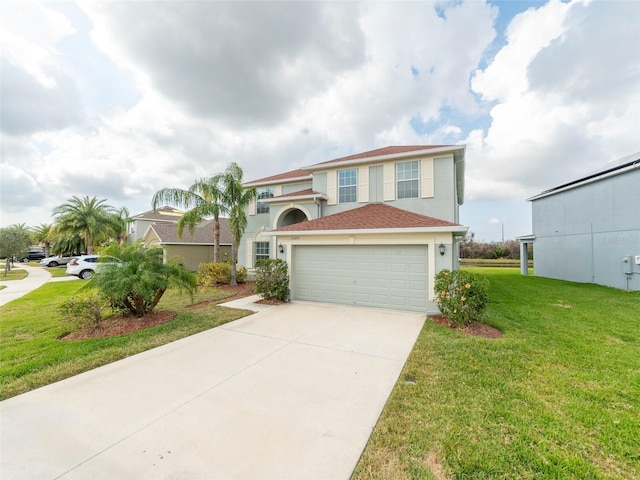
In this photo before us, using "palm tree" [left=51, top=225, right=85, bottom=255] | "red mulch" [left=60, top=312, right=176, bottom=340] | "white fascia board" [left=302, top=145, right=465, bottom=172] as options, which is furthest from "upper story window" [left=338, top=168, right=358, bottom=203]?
"palm tree" [left=51, top=225, right=85, bottom=255]

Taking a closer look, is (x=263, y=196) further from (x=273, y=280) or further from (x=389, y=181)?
(x=389, y=181)

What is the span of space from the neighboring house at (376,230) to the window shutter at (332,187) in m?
0.05

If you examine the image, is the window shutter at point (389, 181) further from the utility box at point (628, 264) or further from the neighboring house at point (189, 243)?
the neighboring house at point (189, 243)

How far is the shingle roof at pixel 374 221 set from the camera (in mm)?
8519

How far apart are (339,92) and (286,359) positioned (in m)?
13.4

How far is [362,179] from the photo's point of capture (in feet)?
40.0

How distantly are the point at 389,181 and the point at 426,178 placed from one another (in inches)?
61.7

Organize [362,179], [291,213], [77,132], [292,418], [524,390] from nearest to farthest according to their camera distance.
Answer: [292,418] → [524,390] → [362,179] → [77,132] → [291,213]

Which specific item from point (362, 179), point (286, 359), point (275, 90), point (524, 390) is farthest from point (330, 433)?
point (275, 90)

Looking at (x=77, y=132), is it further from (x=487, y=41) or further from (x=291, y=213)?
(x=487, y=41)

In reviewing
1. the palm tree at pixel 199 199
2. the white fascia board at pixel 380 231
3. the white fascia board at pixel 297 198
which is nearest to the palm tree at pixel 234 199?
the palm tree at pixel 199 199

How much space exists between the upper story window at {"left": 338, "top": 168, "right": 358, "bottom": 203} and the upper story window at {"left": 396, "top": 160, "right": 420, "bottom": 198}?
6.54 feet

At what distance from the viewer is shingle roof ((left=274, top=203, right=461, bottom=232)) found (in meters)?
8.52

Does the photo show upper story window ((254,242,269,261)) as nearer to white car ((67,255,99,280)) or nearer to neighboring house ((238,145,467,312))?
neighboring house ((238,145,467,312))
